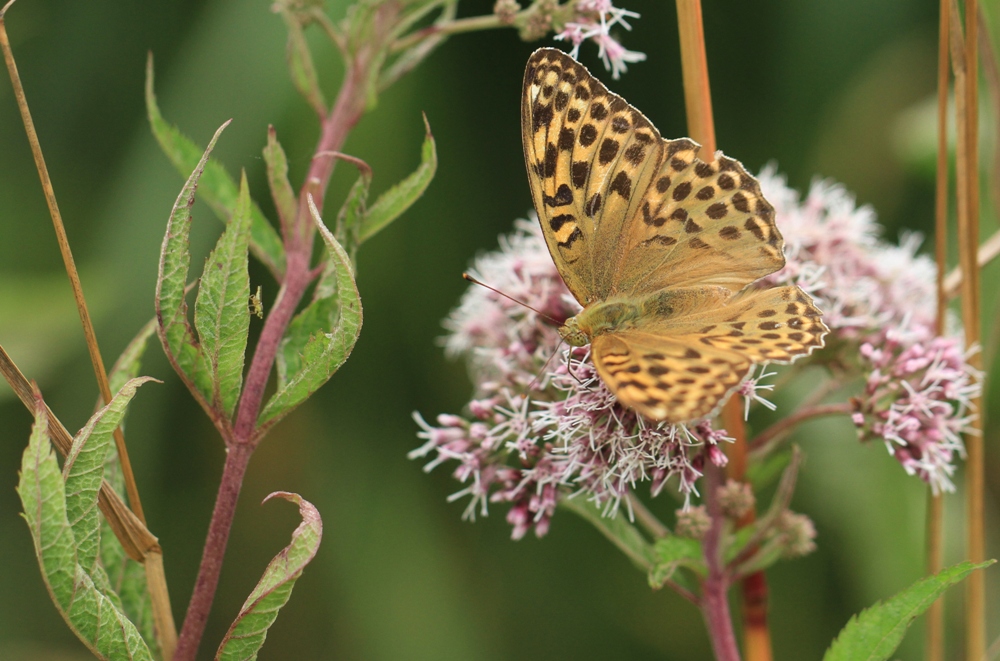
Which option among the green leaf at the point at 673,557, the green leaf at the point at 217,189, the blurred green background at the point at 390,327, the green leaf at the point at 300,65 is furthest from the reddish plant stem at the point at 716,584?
the blurred green background at the point at 390,327

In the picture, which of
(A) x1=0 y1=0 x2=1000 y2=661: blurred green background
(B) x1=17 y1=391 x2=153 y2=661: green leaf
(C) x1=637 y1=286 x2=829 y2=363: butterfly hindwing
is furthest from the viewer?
(A) x1=0 y1=0 x2=1000 y2=661: blurred green background

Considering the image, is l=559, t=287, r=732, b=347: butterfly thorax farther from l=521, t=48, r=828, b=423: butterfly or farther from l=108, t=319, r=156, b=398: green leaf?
l=108, t=319, r=156, b=398: green leaf

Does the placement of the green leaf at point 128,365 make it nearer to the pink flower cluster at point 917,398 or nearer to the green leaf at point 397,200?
the green leaf at point 397,200

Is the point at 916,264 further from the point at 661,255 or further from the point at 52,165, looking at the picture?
the point at 52,165

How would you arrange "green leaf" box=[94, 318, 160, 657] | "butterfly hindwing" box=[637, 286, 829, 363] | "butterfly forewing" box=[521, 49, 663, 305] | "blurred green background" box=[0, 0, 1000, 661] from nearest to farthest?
"green leaf" box=[94, 318, 160, 657], "butterfly hindwing" box=[637, 286, 829, 363], "butterfly forewing" box=[521, 49, 663, 305], "blurred green background" box=[0, 0, 1000, 661]

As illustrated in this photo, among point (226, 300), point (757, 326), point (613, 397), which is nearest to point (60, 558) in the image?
point (226, 300)

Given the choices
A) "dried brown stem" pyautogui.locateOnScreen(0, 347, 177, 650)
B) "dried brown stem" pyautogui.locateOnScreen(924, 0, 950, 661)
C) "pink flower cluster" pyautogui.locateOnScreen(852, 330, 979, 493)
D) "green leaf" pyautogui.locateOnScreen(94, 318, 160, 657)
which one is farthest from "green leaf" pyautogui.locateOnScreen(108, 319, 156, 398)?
"dried brown stem" pyautogui.locateOnScreen(924, 0, 950, 661)

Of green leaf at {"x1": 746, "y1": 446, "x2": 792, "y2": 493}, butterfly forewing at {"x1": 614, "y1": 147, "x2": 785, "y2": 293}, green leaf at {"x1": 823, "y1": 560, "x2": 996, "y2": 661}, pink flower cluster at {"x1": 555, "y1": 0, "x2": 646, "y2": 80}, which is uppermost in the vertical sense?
pink flower cluster at {"x1": 555, "y1": 0, "x2": 646, "y2": 80}
